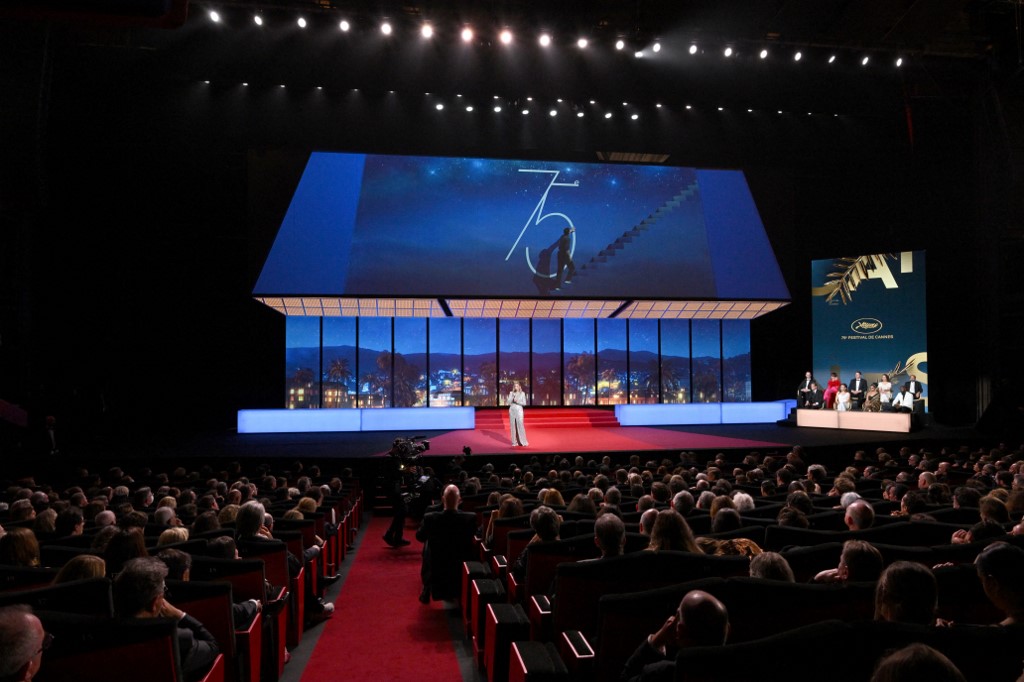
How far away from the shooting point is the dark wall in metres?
15.5

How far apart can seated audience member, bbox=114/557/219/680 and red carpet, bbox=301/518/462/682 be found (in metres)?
1.59

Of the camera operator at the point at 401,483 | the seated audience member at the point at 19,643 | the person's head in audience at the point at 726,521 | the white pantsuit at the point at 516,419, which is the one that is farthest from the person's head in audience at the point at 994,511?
the white pantsuit at the point at 516,419

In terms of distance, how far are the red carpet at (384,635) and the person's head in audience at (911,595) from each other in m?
2.90

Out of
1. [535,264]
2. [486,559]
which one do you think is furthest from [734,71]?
[486,559]

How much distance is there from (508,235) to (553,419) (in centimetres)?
545

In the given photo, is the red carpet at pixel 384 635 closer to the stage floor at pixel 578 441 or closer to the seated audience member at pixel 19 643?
the seated audience member at pixel 19 643

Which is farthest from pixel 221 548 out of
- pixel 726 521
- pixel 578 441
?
pixel 578 441

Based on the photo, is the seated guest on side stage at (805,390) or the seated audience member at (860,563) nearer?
the seated audience member at (860,563)

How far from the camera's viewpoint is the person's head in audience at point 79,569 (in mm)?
2867

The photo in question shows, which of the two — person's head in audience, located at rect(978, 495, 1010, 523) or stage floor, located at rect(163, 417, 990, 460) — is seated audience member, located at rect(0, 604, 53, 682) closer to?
person's head in audience, located at rect(978, 495, 1010, 523)

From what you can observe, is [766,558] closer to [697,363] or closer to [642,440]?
[642,440]

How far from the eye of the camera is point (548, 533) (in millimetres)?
3936

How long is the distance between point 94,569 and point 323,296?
13.7 metres

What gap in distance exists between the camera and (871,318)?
18109mm
